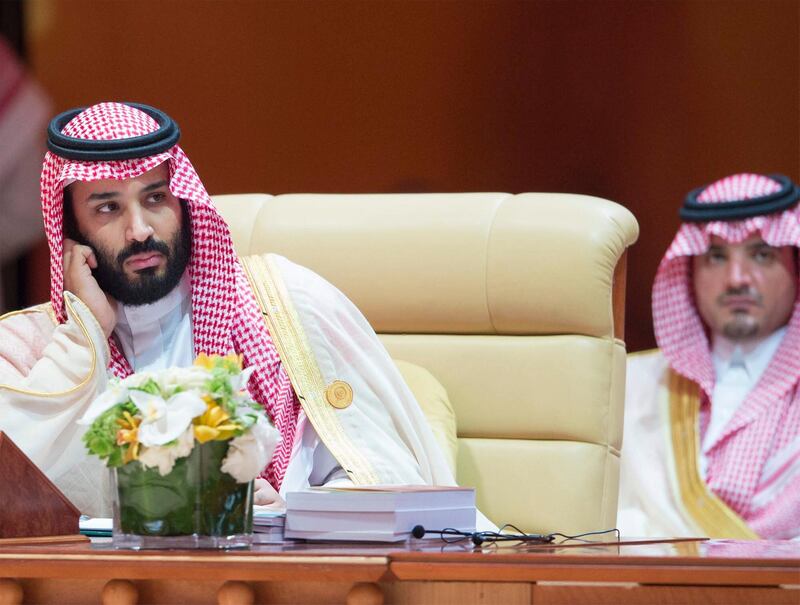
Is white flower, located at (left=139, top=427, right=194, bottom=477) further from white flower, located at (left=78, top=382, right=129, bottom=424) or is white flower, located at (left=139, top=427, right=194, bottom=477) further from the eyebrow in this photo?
the eyebrow

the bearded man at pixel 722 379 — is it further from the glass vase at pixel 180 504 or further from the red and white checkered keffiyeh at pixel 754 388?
the glass vase at pixel 180 504

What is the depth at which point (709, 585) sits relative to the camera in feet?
4.60

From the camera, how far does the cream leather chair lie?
310 centimetres

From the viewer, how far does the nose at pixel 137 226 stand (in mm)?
2654

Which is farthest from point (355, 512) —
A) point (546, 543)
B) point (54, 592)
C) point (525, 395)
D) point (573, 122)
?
point (573, 122)

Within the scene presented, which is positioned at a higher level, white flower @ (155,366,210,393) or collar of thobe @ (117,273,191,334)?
collar of thobe @ (117,273,191,334)

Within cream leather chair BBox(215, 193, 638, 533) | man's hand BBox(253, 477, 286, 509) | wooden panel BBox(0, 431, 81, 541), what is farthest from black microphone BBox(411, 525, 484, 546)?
cream leather chair BBox(215, 193, 638, 533)

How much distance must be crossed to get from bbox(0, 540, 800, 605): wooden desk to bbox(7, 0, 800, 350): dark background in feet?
11.3

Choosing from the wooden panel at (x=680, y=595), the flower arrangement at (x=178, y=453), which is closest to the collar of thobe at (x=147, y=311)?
the flower arrangement at (x=178, y=453)

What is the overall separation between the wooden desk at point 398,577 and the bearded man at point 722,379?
8.65ft

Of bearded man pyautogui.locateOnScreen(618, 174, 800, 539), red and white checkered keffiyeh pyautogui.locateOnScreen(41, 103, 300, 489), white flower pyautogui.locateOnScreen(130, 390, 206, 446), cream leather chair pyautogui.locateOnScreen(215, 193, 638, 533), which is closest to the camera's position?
white flower pyautogui.locateOnScreen(130, 390, 206, 446)

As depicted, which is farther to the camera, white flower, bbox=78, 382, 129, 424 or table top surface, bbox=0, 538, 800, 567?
white flower, bbox=78, 382, 129, 424

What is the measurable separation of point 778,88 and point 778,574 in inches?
145

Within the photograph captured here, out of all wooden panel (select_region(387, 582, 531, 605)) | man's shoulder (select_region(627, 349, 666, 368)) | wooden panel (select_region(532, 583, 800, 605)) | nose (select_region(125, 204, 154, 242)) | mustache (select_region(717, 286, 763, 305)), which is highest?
mustache (select_region(717, 286, 763, 305))
